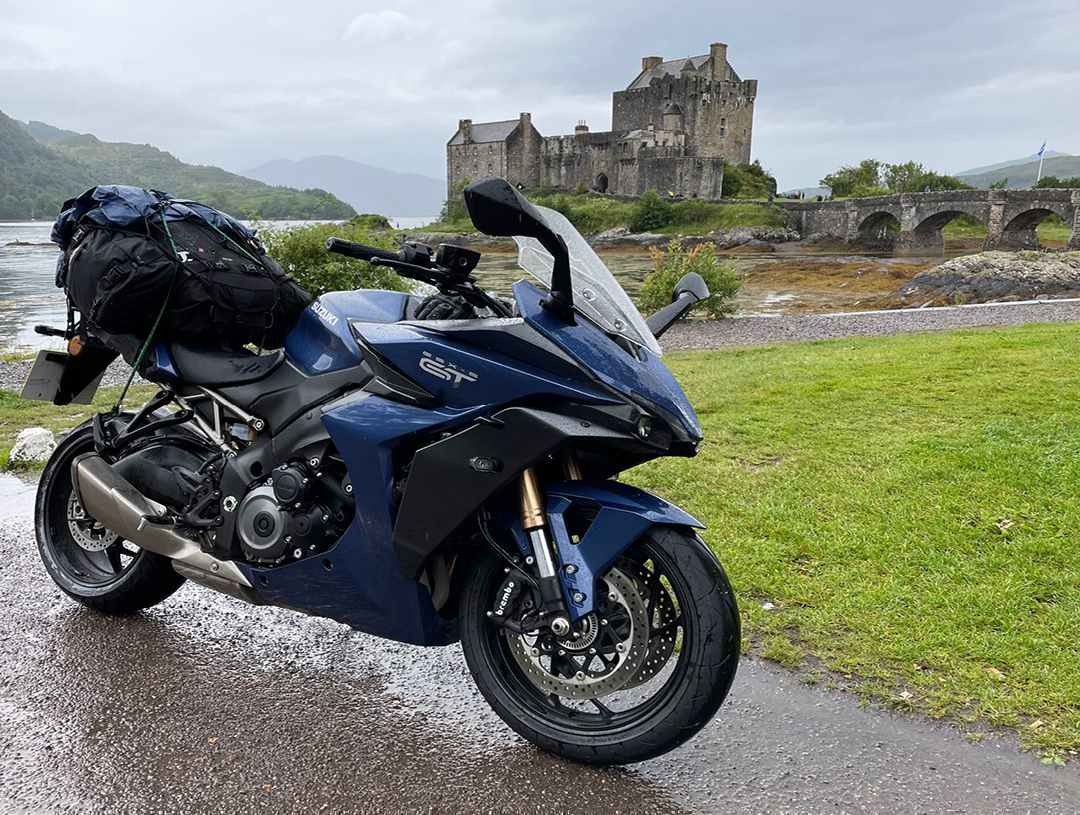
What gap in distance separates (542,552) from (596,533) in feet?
0.53

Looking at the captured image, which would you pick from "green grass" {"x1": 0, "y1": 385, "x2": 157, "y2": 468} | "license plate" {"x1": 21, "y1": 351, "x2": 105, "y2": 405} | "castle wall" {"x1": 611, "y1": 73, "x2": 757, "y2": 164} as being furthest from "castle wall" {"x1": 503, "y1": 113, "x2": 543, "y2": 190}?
"license plate" {"x1": 21, "y1": 351, "x2": 105, "y2": 405}

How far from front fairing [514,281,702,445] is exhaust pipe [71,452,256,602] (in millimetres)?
1442

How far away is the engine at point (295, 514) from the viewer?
2732 millimetres

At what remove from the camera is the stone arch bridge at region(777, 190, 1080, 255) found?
164 ft

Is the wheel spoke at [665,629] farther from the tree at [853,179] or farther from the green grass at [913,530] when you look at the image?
the tree at [853,179]

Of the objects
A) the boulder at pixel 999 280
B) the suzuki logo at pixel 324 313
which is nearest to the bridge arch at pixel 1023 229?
the boulder at pixel 999 280

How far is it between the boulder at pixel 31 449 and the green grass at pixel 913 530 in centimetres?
412

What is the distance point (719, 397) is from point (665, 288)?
413 inches

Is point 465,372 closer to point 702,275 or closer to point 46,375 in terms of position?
point 46,375

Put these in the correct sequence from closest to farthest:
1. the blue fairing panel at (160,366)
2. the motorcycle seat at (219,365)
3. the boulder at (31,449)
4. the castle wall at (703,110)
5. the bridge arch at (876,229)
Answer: the motorcycle seat at (219,365) → the blue fairing panel at (160,366) → the boulder at (31,449) → the bridge arch at (876,229) → the castle wall at (703,110)

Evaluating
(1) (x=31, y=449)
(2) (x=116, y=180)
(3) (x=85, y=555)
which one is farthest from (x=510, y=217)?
(2) (x=116, y=180)

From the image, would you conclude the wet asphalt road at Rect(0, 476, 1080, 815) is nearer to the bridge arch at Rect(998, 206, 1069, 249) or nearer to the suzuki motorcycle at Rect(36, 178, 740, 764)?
the suzuki motorcycle at Rect(36, 178, 740, 764)

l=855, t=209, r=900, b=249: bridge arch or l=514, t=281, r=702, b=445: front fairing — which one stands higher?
l=855, t=209, r=900, b=249: bridge arch

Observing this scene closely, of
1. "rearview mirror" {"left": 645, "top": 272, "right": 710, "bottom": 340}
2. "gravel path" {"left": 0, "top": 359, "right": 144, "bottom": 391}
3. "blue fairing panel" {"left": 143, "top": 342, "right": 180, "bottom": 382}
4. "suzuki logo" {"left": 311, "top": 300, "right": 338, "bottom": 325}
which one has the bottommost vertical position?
"gravel path" {"left": 0, "top": 359, "right": 144, "bottom": 391}
